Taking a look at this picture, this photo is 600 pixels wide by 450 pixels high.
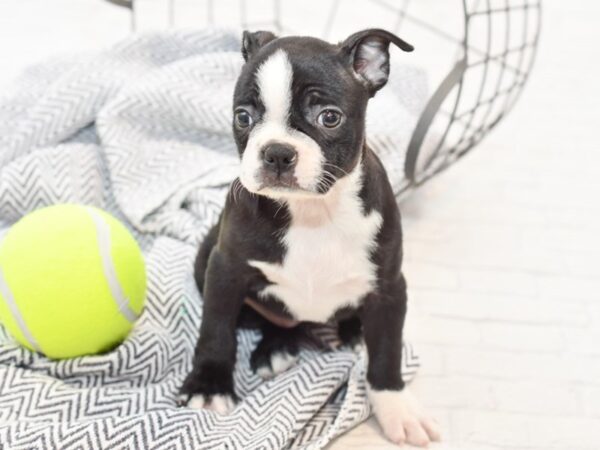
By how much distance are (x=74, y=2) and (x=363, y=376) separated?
3.45 meters

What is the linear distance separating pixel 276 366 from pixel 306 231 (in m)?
0.50

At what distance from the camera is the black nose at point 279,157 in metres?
1.81

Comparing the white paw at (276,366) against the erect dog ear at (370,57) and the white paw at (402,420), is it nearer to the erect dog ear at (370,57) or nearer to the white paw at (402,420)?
the white paw at (402,420)

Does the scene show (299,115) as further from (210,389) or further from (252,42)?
(210,389)

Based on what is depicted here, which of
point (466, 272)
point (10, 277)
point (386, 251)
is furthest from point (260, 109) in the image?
point (466, 272)

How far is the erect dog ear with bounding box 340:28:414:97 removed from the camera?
1.95m

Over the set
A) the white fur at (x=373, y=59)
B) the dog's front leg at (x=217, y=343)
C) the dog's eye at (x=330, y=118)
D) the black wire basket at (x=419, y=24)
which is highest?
the white fur at (x=373, y=59)

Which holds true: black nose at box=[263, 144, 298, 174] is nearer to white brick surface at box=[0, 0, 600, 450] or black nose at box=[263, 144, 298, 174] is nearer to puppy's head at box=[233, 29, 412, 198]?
puppy's head at box=[233, 29, 412, 198]

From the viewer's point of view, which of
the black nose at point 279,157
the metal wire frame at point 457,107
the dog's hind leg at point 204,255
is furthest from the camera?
the metal wire frame at point 457,107

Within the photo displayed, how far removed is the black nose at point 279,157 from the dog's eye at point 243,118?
0.39 feet

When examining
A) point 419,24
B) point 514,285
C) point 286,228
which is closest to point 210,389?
point 286,228

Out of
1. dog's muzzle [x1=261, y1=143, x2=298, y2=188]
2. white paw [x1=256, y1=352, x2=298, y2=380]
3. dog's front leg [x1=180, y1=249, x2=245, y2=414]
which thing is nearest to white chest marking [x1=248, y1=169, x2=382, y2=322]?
dog's front leg [x1=180, y1=249, x2=245, y2=414]

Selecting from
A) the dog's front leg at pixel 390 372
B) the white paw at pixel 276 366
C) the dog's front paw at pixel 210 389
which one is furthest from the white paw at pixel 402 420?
the dog's front paw at pixel 210 389

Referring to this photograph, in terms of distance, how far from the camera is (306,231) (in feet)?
6.89
